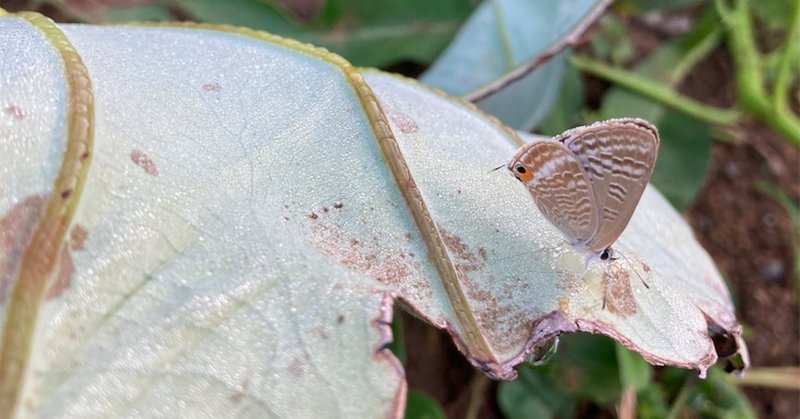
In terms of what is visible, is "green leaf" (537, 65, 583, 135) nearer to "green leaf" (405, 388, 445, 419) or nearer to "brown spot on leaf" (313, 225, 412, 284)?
"green leaf" (405, 388, 445, 419)

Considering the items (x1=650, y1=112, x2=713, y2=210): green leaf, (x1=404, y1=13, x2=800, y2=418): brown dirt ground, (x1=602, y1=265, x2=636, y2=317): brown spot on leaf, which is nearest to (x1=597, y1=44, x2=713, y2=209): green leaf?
(x1=650, y1=112, x2=713, y2=210): green leaf

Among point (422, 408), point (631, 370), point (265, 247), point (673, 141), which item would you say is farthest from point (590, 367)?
point (265, 247)

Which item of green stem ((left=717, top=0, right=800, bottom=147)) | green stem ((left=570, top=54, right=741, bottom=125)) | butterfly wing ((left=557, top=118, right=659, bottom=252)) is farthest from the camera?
green stem ((left=570, top=54, right=741, bottom=125))

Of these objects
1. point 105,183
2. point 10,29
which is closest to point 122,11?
point 10,29

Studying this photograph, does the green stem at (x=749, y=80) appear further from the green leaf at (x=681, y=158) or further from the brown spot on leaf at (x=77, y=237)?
the brown spot on leaf at (x=77, y=237)

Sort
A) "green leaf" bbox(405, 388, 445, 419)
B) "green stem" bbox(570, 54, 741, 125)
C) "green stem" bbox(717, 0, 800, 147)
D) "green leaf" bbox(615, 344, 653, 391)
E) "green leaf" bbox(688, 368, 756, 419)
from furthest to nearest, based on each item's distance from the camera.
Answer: "green stem" bbox(570, 54, 741, 125) < "green stem" bbox(717, 0, 800, 147) < "green leaf" bbox(688, 368, 756, 419) < "green leaf" bbox(615, 344, 653, 391) < "green leaf" bbox(405, 388, 445, 419)

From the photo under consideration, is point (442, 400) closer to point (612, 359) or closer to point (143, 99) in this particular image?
point (612, 359)

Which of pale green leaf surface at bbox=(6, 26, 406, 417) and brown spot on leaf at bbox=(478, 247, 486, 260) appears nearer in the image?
pale green leaf surface at bbox=(6, 26, 406, 417)
